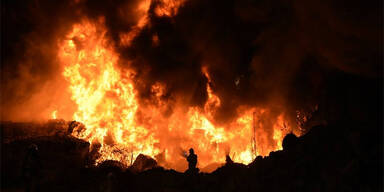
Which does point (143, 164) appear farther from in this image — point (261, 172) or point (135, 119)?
point (261, 172)

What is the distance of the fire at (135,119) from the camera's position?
45688mm

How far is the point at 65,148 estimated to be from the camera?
3831 cm

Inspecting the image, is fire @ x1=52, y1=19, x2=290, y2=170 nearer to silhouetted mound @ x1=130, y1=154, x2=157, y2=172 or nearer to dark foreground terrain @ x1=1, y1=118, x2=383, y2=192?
silhouetted mound @ x1=130, y1=154, x2=157, y2=172

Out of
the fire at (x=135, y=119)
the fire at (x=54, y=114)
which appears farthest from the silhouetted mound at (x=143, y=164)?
the fire at (x=54, y=114)

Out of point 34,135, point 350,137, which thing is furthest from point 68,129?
point 350,137


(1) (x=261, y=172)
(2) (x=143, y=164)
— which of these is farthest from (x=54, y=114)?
(1) (x=261, y=172)

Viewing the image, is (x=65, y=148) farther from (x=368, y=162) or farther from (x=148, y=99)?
(x=368, y=162)

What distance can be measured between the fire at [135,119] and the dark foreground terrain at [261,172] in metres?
8.41

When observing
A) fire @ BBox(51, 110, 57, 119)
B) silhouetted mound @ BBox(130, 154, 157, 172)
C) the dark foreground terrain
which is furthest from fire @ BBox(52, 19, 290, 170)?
the dark foreground terrain

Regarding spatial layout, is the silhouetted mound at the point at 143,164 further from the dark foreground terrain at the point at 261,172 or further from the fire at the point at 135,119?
the fire at the point at 135,119

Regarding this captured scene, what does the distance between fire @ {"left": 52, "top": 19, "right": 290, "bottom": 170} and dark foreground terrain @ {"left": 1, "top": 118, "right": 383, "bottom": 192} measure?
331 inches

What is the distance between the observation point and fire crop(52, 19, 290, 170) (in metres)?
45.7

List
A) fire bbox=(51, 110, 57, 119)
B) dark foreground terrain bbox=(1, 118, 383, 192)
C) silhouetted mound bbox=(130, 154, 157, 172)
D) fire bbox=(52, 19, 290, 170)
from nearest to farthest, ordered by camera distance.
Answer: dark foreground terrain bbox=(1, 118, 383, 192) → silhouetted mound bbox=(130, 154, 157, 172) → fire bbox=(52, 19, 290, 170) → fire bbox=(51, 110, 57, 119)

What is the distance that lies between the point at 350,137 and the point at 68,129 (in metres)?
33.5
